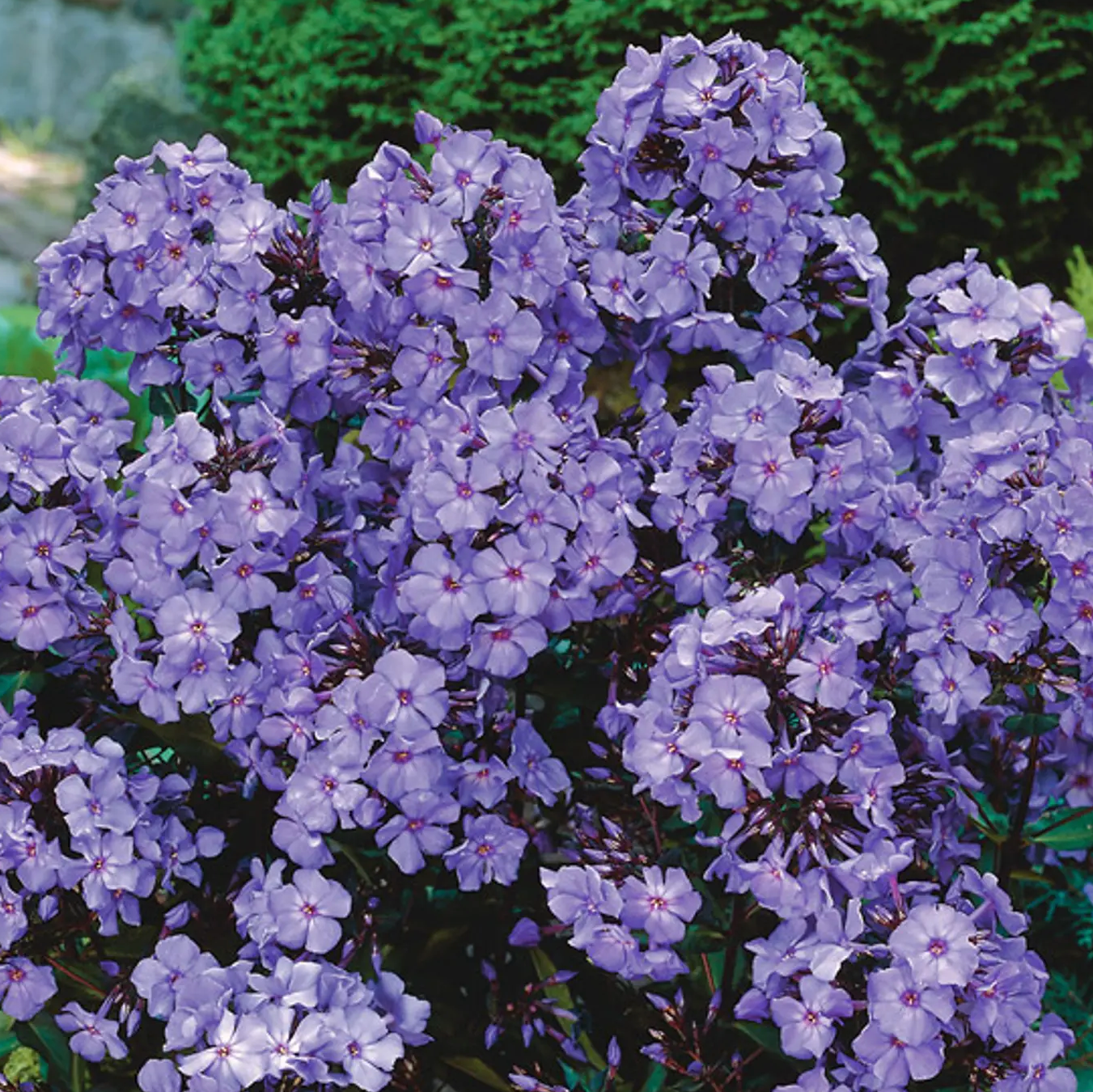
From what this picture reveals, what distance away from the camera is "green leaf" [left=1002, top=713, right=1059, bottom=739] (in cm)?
169

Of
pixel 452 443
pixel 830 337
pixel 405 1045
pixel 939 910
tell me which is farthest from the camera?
pixel 830 337

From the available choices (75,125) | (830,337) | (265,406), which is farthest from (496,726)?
(75,125)

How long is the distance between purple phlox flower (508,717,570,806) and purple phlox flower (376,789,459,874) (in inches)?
4.0

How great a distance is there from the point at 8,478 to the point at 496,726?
588 millimetres

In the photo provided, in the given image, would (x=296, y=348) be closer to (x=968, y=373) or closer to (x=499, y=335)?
(x=499, y=335)

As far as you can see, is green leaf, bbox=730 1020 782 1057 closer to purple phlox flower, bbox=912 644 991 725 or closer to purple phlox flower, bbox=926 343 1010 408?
purple phlox flower, bbox=912 644 991 725

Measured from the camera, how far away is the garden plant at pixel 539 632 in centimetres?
148

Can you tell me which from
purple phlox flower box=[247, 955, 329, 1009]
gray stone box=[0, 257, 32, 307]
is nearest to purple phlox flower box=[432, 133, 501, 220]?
purple phlox flower box=[247, 955, 329, 1009]

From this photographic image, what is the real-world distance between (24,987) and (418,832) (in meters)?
0.46

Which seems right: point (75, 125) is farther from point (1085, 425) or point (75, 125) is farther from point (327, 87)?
point (1085, 425)

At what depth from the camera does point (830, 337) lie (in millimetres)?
5004

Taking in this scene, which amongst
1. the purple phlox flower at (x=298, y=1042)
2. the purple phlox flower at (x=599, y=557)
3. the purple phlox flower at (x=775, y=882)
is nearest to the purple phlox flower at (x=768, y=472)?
the purple phlox flower at (x=599, y=557)

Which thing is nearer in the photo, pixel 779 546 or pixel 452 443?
pixel 452 443

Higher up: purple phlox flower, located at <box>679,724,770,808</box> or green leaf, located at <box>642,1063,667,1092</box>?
purple phlox flower, located at <box>679,724,770,808</box>
